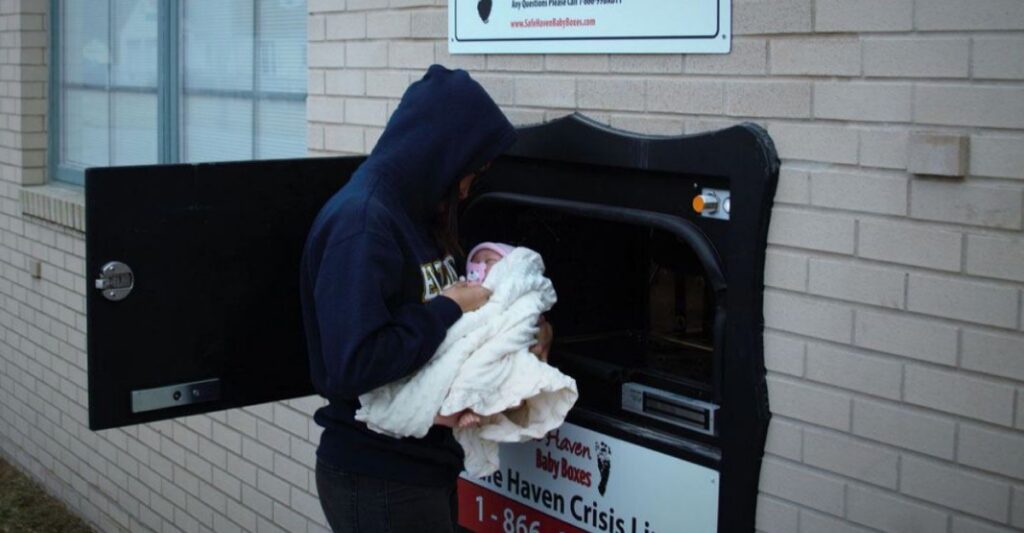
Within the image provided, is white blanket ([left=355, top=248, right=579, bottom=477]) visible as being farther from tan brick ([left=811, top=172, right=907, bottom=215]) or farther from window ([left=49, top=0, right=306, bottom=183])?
window ([left=49, top=0, right=306, bottom=183])

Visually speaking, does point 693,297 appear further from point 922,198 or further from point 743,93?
point 922,198

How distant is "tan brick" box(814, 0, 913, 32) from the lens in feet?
9.19

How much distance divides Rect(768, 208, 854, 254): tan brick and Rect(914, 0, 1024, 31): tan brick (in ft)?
1.47

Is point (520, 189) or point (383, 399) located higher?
point (520, 189)

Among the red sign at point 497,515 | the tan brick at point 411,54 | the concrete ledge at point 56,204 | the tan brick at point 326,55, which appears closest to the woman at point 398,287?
the red sign at point 497,515

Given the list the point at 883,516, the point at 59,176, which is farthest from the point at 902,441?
the point at 59,176

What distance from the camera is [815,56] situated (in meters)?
2.98

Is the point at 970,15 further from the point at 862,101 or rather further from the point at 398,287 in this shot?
the point at 398,287

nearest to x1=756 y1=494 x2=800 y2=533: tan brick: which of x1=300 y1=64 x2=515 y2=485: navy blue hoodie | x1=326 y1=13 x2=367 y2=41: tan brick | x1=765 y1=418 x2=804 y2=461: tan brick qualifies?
x1=765 y1=418 x2=804 y2=461: tan brick

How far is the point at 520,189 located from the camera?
382 centimetres

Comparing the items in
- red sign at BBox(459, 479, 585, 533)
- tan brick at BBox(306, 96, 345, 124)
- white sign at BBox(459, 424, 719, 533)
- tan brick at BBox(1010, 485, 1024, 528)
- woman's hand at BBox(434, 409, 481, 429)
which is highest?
tan brick at BBox(306, 96, 345, 124)

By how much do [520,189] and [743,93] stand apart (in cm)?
85

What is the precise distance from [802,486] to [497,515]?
1167 millimetres

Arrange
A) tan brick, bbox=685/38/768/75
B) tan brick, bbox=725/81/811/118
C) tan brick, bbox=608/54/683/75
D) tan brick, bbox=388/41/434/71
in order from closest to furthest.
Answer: tan brick, bbox=725/81/811/118 < tan brick, bbox=685/38/768/75 < tan brick, bbox=608/54/683/75 < tan brick, bbox=388/41/434/71
